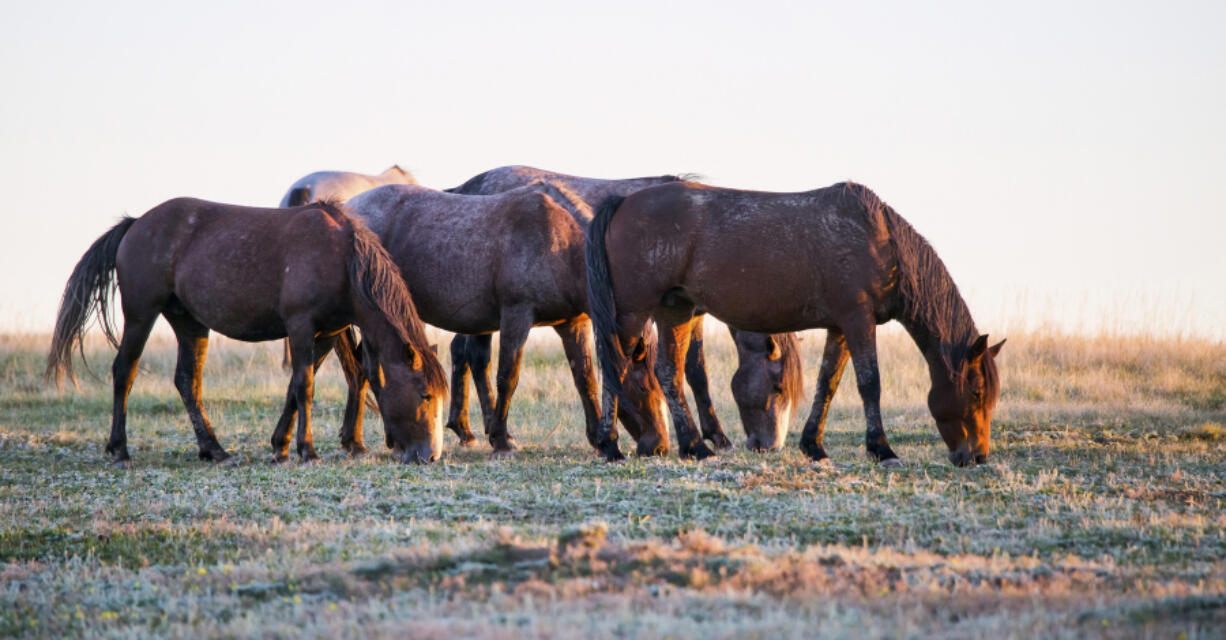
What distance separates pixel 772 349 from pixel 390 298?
3.67m

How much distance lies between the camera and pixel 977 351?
31.8ft

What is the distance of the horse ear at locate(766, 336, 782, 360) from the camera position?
38.3 ft

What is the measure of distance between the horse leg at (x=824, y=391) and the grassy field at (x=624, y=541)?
0.98 feet

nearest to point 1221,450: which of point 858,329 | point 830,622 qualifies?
point 858,329

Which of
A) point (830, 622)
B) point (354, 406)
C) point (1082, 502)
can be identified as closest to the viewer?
point (830, 622)

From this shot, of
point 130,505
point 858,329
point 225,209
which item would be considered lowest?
point 130,505

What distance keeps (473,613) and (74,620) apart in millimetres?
1726

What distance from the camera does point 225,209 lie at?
36.5 ft

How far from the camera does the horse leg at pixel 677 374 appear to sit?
10352 mm

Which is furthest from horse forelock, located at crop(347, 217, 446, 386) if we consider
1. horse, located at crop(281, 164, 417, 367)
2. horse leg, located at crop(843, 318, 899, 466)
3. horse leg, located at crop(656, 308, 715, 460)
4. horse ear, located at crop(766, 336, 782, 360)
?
horse, located at crop(281, 164, 417, 367)

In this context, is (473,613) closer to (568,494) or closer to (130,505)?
(568,494)

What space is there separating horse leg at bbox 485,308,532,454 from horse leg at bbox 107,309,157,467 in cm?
315

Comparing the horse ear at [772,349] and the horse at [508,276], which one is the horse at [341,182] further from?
the horse ear at [772,349]

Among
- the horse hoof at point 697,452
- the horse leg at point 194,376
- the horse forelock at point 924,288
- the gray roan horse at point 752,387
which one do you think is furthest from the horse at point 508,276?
the horse forelock at point 924,288
